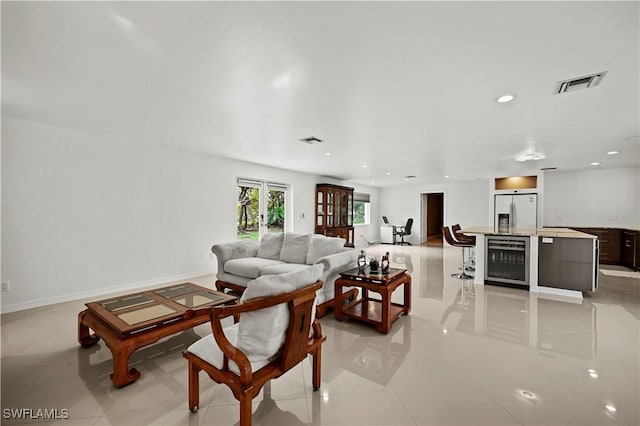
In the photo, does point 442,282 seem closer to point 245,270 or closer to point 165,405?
point 245,270

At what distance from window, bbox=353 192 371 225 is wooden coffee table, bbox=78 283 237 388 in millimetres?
7849

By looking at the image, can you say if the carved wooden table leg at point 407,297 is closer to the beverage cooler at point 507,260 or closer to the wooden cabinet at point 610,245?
the beverage cooler at point 507,260

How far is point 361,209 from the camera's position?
10758 millimetres

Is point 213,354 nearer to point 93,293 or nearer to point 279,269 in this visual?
point 279,269

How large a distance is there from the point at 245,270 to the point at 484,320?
308 centimetres

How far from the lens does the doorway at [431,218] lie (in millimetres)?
10914

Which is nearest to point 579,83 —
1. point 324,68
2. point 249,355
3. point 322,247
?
point 324,68

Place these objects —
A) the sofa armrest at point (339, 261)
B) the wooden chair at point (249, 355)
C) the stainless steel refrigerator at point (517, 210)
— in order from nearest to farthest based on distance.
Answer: the wooden chair at point (249, 355), the sofa armrest at point (339, 261), the stainless steel refrigerator at point (517, 210)

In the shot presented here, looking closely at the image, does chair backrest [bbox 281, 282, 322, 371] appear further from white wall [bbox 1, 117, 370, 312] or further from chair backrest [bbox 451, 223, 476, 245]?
chair backrest [bbox 451, 223, 476, 245]

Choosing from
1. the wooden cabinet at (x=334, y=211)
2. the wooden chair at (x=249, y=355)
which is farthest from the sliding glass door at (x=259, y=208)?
the wooden chair at (x=249, y=355)

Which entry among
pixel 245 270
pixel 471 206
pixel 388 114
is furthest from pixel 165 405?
pixel 471 206

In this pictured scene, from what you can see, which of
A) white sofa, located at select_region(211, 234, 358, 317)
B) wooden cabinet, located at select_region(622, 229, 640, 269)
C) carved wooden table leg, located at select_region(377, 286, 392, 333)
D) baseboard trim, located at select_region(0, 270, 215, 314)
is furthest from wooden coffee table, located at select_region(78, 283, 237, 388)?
wooden cabinet, located at select_region(622, 229, 640, 269)

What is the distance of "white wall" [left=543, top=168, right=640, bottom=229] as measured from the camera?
663 centimetres

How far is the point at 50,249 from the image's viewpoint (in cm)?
363
